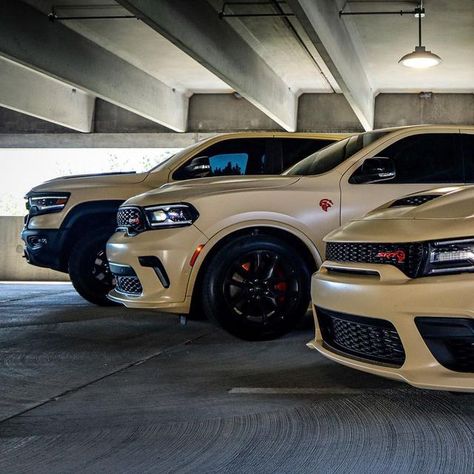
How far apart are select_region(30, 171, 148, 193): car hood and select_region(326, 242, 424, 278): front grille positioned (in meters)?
4.34

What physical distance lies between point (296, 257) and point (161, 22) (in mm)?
5832

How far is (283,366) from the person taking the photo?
4.82m

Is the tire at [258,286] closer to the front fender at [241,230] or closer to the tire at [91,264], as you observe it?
the front fender at [241,230]

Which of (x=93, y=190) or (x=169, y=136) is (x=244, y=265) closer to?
(x=93, y=190)

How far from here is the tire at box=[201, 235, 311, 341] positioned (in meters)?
5.50

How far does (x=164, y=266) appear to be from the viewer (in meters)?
5.47

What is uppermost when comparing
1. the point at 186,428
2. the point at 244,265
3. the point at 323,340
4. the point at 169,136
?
the point at 169,136

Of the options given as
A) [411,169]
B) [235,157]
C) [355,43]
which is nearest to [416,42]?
[355,43]

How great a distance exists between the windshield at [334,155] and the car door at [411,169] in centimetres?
18

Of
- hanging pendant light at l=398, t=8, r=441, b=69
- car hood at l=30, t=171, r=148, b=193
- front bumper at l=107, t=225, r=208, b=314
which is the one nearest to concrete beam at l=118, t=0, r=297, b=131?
car hood at l=30, t=171, r=148, b=193

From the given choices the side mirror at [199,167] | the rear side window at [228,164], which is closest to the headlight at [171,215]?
the side mirror at [199,167]

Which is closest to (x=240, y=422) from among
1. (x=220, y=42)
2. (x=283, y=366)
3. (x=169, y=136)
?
(x=283, y=366)

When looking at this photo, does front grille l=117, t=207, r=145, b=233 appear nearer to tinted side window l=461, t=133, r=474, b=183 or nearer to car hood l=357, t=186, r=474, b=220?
car hood l=357, t=186, r=474, b=220

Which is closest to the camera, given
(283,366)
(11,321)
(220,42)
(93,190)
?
(283,366)
